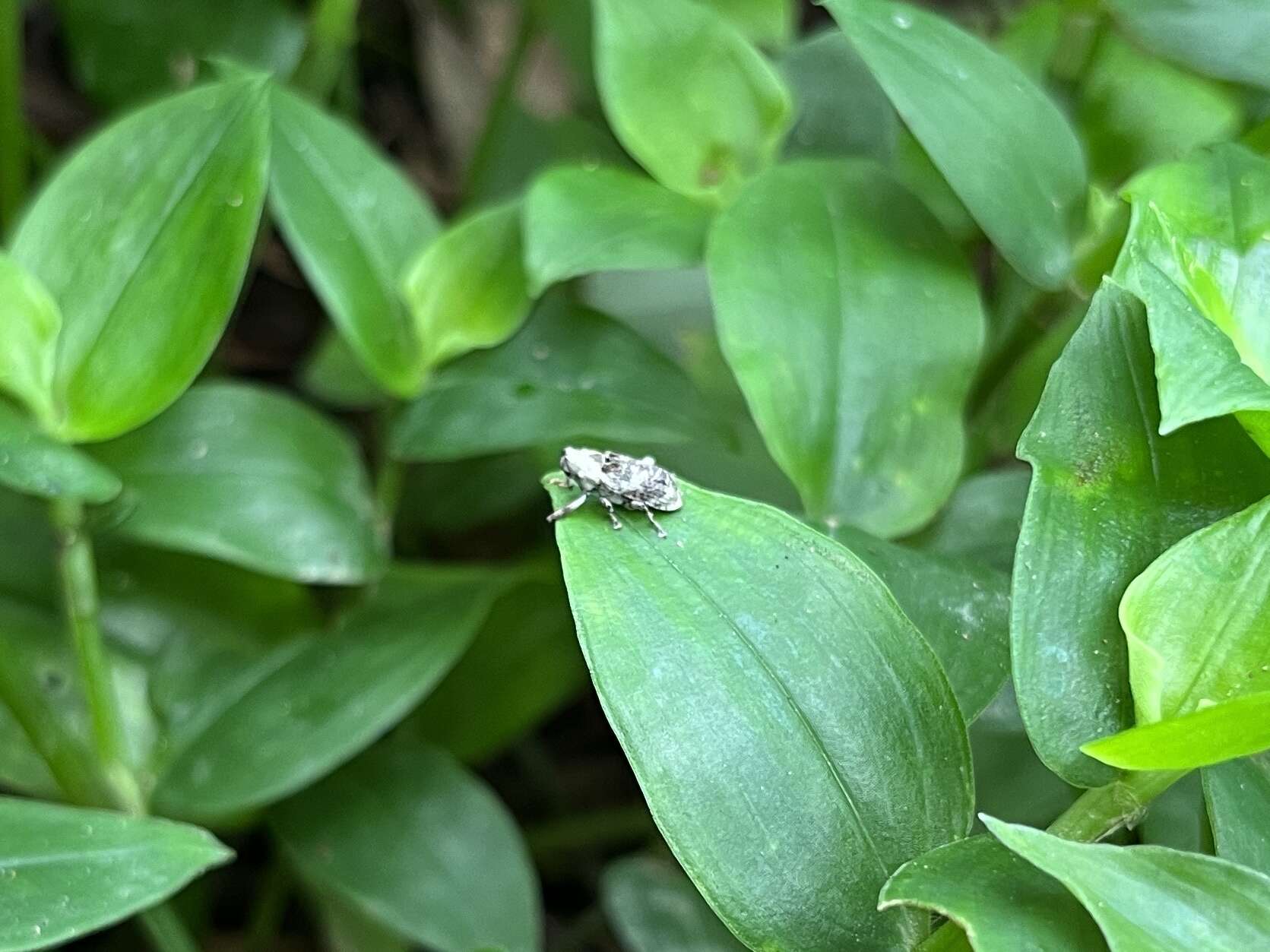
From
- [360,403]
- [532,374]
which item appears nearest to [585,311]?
[532,374]

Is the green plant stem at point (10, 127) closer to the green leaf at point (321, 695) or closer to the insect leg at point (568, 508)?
the green leaf at point (321, 695)

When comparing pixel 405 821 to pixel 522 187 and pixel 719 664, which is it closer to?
pixel 719 664

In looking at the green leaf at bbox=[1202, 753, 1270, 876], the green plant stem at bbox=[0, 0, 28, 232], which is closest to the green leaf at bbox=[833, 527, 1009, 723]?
the green leaf at bbox=[1202, 753, 1270, 876]

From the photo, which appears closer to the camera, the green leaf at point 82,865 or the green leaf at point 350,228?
the green leaf at point 82,865

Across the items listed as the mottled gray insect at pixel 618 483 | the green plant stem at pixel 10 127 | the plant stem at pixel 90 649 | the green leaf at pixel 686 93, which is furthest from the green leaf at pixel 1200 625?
the green plant stem at pixel 10 127

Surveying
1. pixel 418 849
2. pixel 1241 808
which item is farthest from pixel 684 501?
pixel 418 849

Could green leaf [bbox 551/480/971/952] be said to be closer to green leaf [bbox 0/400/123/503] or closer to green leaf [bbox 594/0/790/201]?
green leaf [bbox 0/400/123/503]

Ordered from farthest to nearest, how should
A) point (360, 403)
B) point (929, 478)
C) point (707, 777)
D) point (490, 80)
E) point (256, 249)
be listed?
point (490, 80)
point (256, 249)
point (360, 403)
point (929, 478)
point (707, 777)
